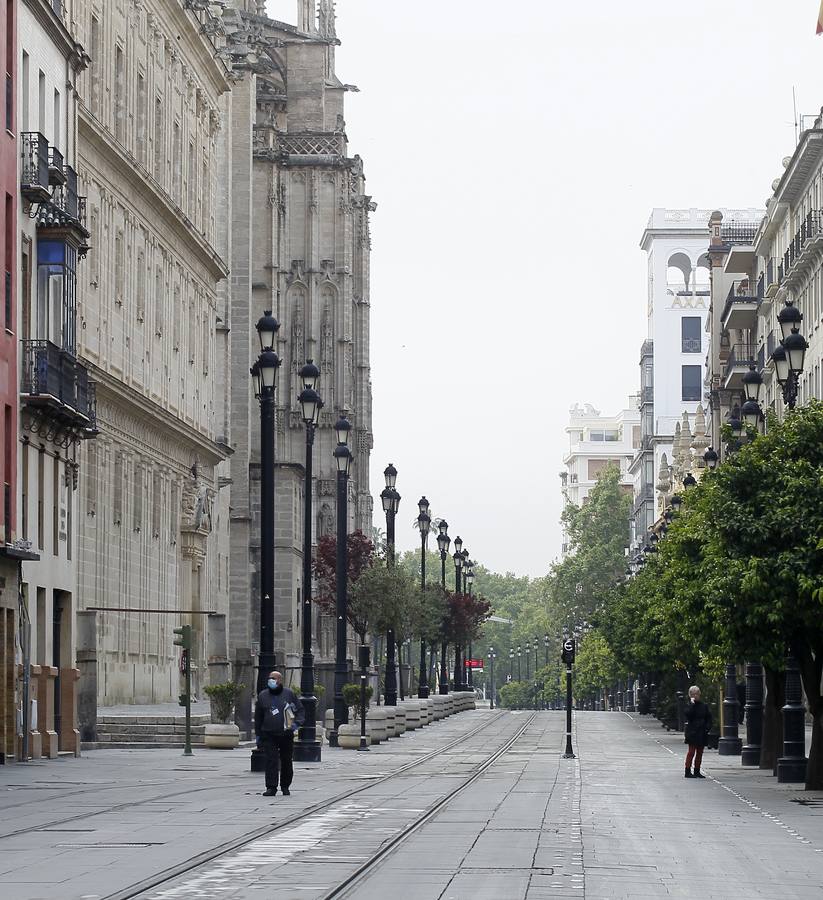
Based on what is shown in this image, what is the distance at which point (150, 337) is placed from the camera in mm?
65688

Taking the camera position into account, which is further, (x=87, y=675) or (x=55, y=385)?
(x=87, y=675)

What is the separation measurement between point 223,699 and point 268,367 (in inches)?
603

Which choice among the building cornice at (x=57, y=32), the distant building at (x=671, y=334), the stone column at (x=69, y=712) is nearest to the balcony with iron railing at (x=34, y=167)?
the building cornice at (x=57, y=32)

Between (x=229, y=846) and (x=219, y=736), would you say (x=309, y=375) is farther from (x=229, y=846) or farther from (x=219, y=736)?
(x=229, y=846)

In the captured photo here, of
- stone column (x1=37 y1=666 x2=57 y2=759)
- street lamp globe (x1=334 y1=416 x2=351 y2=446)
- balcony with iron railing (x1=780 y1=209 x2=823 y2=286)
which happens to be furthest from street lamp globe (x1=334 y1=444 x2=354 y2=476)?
balcony with iron railing (x1=780 y1=209 x2=823 y2=286)

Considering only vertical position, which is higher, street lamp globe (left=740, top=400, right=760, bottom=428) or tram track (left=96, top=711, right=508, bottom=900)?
street lamp globe (left=740, top=400, right=760, bottom=428)

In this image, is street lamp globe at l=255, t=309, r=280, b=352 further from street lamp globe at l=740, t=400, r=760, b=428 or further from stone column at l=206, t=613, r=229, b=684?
stone column at l=206, t=613, r=229, b=684

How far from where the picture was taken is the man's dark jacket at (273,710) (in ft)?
92.9

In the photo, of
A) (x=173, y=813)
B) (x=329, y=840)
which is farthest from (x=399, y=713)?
(x=329, y=840)

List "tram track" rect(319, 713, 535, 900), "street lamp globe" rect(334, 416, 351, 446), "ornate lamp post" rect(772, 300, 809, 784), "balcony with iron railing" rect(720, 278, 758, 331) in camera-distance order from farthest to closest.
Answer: "balcony with iron railing" rect(720, 278, 758, 331) < "street lamp globe" rect(334, 416, 351, 446) < "ornate lamp post" rect(772, 300, 809, 784) < "tram track" rect(319, 713, 535, 900)

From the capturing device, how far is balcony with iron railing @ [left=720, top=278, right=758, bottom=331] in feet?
304

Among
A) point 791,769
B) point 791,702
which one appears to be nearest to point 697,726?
point 791,702

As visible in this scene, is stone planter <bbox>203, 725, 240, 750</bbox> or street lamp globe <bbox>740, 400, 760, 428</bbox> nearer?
street lamp globe <bbox>740, 400, 760, 428</bbox>

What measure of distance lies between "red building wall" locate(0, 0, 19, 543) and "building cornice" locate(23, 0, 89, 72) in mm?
1507
